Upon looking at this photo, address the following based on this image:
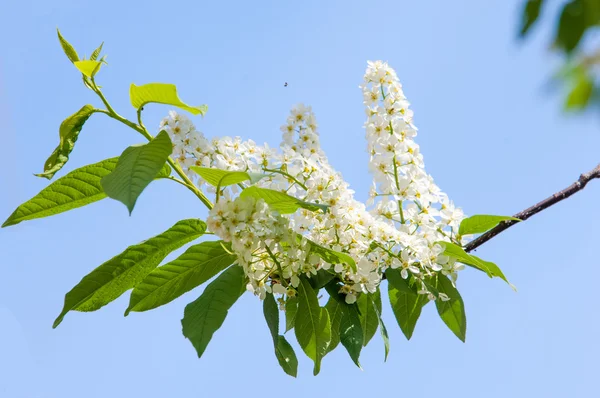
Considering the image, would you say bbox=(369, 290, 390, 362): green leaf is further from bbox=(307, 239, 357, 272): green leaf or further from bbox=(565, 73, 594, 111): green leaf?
bbox=(565, 73, 594, 111): green leaf

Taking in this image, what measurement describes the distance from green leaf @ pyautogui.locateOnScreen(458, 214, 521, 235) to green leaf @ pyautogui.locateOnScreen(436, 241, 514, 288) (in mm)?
92

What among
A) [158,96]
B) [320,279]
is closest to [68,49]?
[158,96]

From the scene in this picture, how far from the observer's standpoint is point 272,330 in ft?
5.49

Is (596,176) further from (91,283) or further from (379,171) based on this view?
(91,283)

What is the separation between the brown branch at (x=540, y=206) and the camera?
1.77 meters

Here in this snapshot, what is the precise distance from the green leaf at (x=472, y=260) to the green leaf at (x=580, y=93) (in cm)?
109

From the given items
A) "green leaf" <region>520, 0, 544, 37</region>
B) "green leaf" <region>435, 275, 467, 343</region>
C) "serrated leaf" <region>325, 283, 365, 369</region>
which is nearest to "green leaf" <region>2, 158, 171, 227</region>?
"serrated leaf" <region>325, 283, 365, 369</region>

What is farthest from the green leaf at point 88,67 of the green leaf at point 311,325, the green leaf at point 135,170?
the green leaf at point 311,325

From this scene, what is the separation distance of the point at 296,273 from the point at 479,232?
50 cm

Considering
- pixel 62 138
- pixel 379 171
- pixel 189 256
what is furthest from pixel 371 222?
pixel 62 138

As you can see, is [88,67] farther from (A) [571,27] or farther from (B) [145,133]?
(A) [571,27]

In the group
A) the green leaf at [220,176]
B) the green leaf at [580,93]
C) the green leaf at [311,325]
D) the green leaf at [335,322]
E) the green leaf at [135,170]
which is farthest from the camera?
the green leaf at [335,322]

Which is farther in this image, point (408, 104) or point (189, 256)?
point (408, 104)

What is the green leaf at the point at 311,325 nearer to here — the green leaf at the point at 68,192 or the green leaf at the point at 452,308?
the green leaf at the point at 452,308
